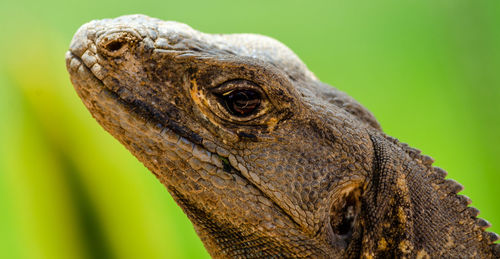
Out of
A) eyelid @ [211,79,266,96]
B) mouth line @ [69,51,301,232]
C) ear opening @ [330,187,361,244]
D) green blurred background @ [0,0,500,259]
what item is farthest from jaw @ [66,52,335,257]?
green blurred background @ [0,0,500,259]

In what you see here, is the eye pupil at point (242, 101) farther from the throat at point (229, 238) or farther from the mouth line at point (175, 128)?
the throat at point (229, 238)

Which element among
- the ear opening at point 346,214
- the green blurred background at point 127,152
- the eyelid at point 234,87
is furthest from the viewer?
the green blurred background at point 127,152

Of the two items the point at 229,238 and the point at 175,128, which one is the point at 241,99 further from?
the point at 229,238

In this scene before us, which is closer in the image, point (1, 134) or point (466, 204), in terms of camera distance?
point (466, 204)

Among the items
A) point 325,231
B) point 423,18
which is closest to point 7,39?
point 325,231

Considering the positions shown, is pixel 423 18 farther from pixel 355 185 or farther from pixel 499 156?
pixel 355 185

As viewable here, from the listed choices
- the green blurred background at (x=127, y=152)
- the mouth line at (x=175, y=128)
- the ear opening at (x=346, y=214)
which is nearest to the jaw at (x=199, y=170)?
the mouth line at (x=175, y=128)

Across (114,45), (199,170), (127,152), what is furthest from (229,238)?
(127,152)
